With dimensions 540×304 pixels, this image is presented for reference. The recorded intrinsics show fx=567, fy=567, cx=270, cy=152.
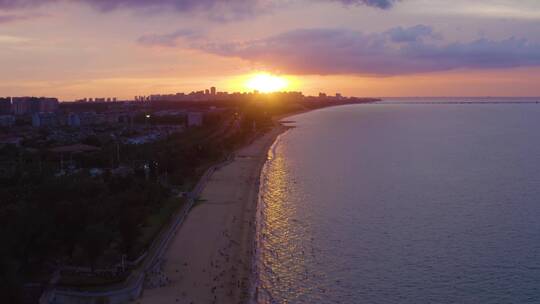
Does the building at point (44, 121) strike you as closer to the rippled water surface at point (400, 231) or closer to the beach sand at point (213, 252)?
the rippled water surface at point (400, 231)

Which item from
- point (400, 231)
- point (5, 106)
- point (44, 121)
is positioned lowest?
point (400, 231)

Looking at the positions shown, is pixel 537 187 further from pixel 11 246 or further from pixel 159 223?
pixel 11 246

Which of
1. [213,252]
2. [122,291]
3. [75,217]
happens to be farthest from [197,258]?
[75,217]

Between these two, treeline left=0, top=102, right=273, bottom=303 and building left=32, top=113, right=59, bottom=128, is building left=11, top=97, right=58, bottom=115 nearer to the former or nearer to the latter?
building left=32, top=113, right=59, bottom=128

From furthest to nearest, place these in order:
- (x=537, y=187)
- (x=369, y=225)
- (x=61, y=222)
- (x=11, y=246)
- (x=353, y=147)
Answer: (x=353, y=147)
(x=537, y=187)
(x=369, y=225)
(x=61, y=222)
(x=11, y=246)

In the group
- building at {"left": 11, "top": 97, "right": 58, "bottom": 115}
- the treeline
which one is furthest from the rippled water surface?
building at {"left": 11, "top": 97, "right": 58, "bottom": 115}

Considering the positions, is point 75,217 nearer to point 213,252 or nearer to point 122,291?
point 122,291

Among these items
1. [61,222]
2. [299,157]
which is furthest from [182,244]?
[299,157]
